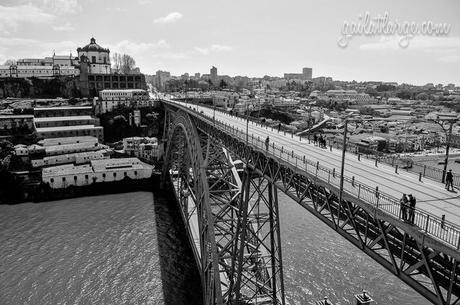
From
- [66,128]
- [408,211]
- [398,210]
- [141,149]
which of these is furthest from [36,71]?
[408,211]

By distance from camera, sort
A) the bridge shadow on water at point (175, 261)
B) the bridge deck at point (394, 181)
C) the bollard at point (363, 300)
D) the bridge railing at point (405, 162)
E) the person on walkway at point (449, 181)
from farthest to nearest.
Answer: the bridge shadow on water at point (175, 261) → the bollard at point (363, 300) → the bridge railing at point (405, 162) → the person on walkway at point (449, 181) → the bridge deck at point (394, 181)

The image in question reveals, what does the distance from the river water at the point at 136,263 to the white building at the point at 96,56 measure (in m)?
62.6

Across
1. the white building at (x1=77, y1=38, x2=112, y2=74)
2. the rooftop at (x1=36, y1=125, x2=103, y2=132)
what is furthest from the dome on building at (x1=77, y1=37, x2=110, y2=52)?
the rooftop at (x1=36, y1=125, x2=103, y2=132)

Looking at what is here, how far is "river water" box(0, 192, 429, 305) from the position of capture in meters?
21.2

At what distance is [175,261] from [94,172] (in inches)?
921

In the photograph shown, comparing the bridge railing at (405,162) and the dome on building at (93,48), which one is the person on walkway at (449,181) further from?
the dome on building at (93,48)

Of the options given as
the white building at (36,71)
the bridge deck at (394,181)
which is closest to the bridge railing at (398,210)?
the bridge deck at (394,181)

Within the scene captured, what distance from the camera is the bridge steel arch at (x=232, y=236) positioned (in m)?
15.7

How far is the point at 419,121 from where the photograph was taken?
84.7 metres

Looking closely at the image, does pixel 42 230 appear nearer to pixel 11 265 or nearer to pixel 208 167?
pixel 11 265

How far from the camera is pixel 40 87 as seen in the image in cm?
8031

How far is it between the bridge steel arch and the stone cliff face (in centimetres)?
6057

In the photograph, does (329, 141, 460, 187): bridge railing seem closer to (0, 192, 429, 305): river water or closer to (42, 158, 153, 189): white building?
(0, 192, 429, 305): river water

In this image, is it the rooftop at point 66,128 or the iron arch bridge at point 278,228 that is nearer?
the iron arch bridge at point 278,228
